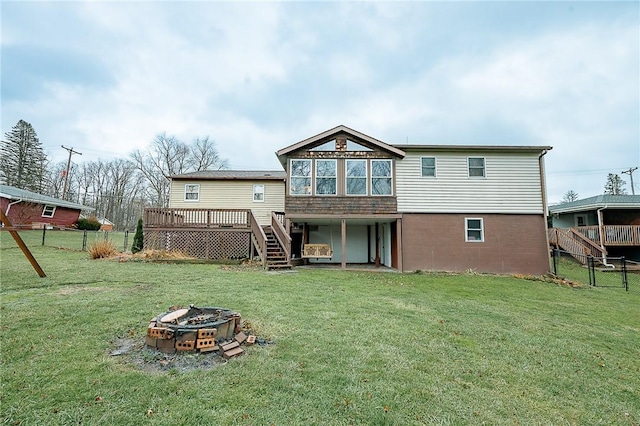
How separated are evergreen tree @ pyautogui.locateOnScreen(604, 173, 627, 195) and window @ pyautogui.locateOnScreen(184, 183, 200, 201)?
55264 millimetres

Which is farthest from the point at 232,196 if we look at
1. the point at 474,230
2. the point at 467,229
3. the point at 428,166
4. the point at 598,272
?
the point at 598,272

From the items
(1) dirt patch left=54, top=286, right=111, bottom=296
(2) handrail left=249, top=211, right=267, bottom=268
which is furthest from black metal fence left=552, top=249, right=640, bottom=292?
(1) dirt patch left=54, top=286, right=111, bottom=296

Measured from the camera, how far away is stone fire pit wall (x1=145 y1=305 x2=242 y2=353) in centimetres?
330

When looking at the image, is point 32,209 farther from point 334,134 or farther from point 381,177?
point 381,177

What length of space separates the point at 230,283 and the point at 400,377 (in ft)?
18.2

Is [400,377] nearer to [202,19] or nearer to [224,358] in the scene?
[224,358]

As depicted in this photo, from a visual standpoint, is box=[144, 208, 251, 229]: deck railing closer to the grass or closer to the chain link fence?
the chain link fence

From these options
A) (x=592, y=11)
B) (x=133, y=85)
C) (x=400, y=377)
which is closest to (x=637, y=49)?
(x=592, y=11)

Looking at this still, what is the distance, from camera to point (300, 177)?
12305mm

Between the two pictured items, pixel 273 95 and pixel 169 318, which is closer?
pixel 169 318

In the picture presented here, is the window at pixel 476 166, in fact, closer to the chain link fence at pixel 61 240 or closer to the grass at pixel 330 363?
the grass at pixel 330 363

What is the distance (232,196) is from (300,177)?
5285 mm

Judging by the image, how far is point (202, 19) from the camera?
489 inches

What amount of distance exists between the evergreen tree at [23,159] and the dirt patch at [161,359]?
4195 cm
